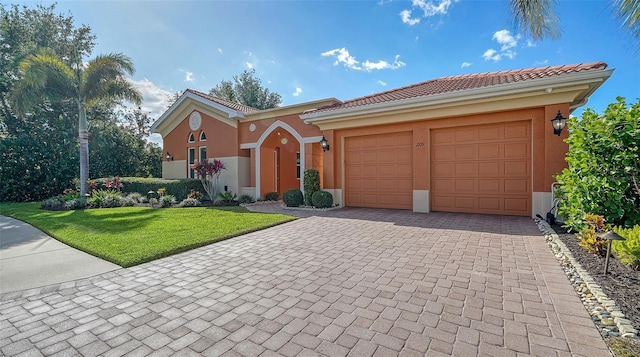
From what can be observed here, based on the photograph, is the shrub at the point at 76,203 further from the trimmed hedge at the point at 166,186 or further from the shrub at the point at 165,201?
the trimmed hedge at the point at 166,186

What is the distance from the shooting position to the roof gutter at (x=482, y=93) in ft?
22.6

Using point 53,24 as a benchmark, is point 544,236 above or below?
below

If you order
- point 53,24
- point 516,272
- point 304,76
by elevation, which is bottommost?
point 516,272

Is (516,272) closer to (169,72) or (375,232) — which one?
(375,232)

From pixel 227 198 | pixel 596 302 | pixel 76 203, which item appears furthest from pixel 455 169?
pixel 76 203

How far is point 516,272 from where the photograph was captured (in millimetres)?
3998

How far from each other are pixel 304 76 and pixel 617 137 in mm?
15388

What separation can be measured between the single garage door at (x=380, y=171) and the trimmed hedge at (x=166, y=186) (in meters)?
8.26

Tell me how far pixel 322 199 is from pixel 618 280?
27.2ft

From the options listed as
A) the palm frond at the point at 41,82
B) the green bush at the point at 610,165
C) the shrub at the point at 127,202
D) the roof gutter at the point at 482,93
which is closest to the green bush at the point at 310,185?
the roof gutter at the point at 482,93

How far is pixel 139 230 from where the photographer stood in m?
6.93

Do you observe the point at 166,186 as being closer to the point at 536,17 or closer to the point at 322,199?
the point at 322,199

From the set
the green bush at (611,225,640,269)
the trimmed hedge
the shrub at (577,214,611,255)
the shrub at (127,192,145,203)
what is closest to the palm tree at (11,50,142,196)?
the shrub at (127,192,145,203)

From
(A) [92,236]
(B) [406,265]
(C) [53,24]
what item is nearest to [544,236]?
(B) [406,265]
